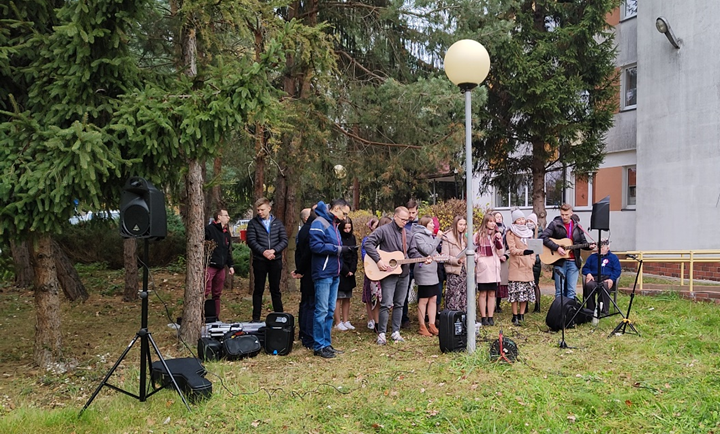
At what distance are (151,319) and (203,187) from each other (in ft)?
10.8

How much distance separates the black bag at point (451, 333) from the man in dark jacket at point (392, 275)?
997 mm

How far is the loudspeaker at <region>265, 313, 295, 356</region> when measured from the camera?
23.9ft

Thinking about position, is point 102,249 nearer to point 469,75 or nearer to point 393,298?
point 393,298

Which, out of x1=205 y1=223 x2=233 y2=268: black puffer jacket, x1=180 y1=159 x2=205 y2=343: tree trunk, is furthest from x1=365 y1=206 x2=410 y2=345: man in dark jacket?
x1=205 y1=223 x2=233 y2=268: black puffer jacket

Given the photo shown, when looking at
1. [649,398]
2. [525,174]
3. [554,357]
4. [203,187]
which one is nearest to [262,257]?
[203,187]

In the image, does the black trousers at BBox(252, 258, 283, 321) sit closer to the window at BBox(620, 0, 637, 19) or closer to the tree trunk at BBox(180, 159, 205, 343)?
the tree trunk at BBox(180, 159, 205, 343)

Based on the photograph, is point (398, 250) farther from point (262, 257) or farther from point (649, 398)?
point (649, 398)

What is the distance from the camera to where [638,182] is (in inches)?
595

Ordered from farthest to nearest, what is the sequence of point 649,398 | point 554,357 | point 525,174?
1. point 525,174
2. point 554,357
3. point 649,398

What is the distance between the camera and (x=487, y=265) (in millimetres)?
8602

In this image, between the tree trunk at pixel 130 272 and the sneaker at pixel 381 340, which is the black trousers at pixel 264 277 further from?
the tree trunk at pixel 130 272

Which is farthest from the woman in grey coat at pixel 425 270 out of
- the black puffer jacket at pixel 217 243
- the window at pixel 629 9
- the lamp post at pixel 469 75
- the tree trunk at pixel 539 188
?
the window at pixel 629 9

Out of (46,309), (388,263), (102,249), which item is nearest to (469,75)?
(388,263)

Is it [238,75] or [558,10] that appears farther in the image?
[558,10]
